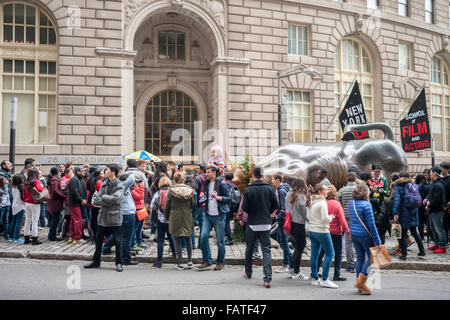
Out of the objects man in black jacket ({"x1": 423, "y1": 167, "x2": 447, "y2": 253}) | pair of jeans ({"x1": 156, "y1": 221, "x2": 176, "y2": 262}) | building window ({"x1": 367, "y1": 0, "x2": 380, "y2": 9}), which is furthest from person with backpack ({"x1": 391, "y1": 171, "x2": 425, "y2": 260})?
building window ({"x1": 367, "y1": 0, "x2": 380, "y2": 9})

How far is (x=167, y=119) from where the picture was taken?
68.1 ft

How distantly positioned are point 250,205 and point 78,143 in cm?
1285

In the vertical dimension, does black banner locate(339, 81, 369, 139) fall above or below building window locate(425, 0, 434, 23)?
below

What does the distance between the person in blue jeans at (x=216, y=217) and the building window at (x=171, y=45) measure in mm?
14339

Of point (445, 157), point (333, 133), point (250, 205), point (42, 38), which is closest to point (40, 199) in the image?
point (250, 205)

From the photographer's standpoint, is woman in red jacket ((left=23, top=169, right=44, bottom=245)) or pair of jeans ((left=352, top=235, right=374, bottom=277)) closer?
pair of jeans ((left=352, top=235, right=374, bottom=277))

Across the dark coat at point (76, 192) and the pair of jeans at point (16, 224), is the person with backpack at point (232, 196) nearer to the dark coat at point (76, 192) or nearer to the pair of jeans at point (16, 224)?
the dark coat at point (76, 192)

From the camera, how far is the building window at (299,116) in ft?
69.6

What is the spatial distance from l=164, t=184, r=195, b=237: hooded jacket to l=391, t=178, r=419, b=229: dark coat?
Answer: 4.52 m

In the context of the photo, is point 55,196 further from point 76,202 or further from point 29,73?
point 29,73

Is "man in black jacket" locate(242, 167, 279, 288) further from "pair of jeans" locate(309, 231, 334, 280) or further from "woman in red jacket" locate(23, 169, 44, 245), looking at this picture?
"woman in red jacket" locate(23, 169, 44, 245)

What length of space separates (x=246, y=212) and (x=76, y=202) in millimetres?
4826

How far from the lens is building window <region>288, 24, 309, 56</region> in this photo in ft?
69.3

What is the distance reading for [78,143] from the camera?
17531 millimetres
